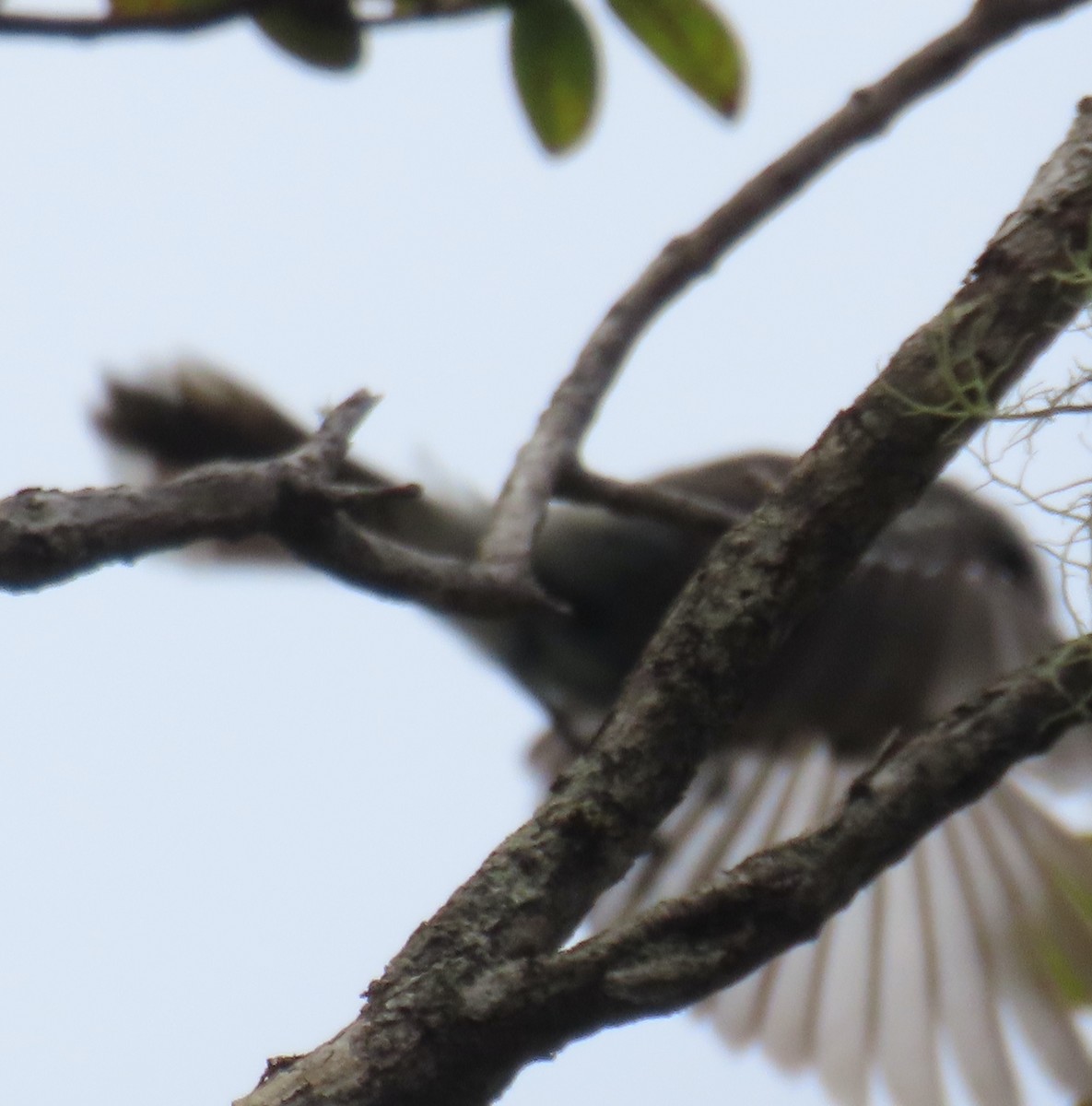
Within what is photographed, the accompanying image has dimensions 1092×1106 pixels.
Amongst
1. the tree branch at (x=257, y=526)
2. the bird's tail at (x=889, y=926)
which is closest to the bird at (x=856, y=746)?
the bird's tail at (x=889, y=926)

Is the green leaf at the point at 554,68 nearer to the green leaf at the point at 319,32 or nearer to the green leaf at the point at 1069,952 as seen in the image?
the green leaf at the point at 319,32

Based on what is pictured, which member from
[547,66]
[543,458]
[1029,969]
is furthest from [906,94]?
[1029,969]

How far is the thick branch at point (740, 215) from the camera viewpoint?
1.37 meters

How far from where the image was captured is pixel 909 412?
91cm

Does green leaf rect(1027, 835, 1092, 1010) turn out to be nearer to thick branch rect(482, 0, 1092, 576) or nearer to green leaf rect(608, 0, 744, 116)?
thick branch rect(482, 0, 1092, 576)

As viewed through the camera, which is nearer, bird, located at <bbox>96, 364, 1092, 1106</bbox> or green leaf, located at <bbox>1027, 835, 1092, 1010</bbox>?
green leaf, located at <bbox>1027, 835, 1092, 1010</bbox>

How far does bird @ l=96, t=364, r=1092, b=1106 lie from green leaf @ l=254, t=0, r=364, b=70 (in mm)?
432

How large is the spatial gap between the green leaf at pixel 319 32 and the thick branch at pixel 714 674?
62 centimetres

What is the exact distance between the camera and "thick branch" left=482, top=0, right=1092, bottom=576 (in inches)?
53.9

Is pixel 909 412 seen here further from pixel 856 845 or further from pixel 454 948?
pixel 454 948

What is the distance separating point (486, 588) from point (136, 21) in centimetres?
46

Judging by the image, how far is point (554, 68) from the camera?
146 centimetres

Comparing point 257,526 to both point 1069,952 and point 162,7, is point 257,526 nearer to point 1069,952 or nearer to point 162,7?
point 162,7

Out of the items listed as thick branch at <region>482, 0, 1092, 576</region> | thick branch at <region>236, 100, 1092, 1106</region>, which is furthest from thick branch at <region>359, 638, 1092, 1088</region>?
thick branch at <region>482, 0, 1092, 576</region>
